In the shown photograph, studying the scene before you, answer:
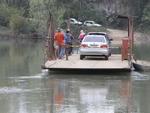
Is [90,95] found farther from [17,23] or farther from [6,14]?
[6,14]

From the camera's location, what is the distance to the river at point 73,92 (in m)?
16.2

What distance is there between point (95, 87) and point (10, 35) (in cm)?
6785

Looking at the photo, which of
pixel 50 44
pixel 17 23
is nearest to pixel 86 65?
pixel 50 44

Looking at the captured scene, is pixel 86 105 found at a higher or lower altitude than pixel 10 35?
higher

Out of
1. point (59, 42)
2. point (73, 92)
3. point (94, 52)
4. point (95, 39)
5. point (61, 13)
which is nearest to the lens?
point (73, 92)

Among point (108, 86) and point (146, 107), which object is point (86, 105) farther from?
point (108, 86)

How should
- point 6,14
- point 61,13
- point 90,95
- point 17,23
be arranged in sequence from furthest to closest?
1. point 6,14
2. point 17,23
3. point 61,13
4. point 90,95

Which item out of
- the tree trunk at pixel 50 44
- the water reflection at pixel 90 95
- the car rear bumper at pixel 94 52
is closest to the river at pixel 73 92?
the water reflection at pixel 90 95

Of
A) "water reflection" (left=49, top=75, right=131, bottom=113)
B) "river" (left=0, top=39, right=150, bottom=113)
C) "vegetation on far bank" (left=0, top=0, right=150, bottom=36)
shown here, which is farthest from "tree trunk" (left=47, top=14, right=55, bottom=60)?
"vegetation on far bank" (left=0, top=0, right=150, bottom=36)

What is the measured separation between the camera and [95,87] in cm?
2144

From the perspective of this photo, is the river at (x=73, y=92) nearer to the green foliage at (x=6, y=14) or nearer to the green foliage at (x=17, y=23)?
the green foliage at (x=17, y=23)

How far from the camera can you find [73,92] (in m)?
19.8

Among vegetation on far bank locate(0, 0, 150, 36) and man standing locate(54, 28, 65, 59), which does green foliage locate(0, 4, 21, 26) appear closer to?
vegetation on far bank locate(0, 0, 150, 36)

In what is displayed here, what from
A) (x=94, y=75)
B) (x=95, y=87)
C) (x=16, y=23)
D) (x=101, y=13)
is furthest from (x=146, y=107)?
(x=101, y=13)
